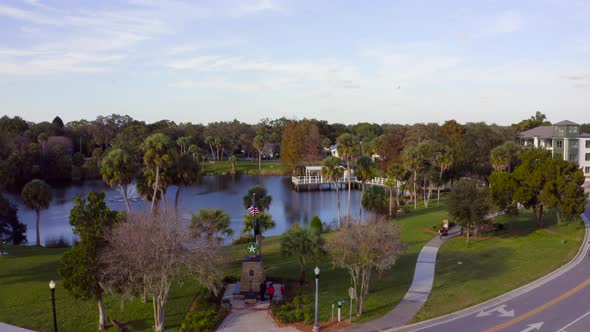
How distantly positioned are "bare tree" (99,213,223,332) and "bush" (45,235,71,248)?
2194 cm

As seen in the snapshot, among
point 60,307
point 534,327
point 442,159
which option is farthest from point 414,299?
point 442,159

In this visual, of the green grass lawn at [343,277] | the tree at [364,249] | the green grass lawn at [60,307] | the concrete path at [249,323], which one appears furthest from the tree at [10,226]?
the tree at [364,249]

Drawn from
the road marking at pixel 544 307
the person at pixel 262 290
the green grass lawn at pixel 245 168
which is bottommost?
the road marking at pixel 544 307

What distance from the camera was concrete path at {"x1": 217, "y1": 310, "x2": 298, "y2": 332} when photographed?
64.9 feet

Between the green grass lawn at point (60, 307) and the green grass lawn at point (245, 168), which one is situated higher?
the green grass lawn at point (245, 168)

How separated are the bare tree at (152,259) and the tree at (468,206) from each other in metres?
21.2

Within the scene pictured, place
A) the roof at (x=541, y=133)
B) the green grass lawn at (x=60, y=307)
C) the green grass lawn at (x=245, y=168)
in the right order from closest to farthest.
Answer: the green grass lawn at (x=60, y=307) → the roof at (x=541, y=133) → the green grass lawn at (x=245, y=168)

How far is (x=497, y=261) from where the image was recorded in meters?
29.9

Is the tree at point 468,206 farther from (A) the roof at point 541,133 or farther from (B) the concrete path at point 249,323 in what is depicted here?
(A) the roof at point 541,133

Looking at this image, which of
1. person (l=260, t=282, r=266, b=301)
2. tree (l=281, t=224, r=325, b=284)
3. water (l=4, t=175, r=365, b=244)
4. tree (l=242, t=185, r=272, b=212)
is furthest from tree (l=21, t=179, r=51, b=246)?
person (l=260, t=282, r=266, b=301)

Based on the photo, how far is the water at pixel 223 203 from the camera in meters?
49.7

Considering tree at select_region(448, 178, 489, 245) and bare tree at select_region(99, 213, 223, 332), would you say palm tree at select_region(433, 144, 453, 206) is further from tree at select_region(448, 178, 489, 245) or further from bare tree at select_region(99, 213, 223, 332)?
bare tree at select_region(99, 213, 223, 332)

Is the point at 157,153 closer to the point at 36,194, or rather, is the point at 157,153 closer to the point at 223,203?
the point at 36,194

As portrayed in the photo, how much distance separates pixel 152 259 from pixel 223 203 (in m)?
45.1
